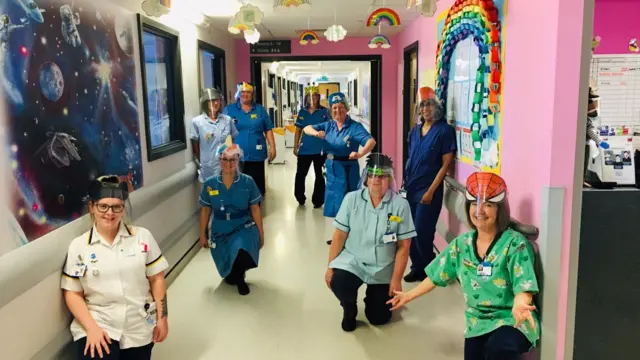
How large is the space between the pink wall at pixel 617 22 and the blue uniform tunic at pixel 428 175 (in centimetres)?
120

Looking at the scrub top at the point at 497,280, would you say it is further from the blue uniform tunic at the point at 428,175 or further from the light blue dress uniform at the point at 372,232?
the blue uniform tunic at the point at 428,175

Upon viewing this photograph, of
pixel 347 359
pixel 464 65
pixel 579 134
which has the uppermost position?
pixel 464 65

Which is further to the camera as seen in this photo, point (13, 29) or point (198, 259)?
point (198, 259)

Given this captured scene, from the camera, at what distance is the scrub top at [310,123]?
6.63 metres

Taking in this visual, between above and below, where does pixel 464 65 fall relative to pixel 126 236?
above

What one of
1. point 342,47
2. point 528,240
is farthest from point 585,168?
point 342,47

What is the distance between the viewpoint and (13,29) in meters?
2.12

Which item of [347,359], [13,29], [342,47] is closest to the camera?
[13,29]

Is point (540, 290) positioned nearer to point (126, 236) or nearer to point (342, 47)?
point (126, 236)

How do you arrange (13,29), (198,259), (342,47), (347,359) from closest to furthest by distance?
(13,29) → (347,359) → (198,259) → (342,47)

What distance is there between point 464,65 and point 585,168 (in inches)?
61.5

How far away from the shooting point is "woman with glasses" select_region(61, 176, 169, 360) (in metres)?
2.38

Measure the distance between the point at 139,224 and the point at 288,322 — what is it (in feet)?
3.95

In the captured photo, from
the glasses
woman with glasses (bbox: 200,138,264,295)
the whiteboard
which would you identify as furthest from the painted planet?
the whiteboard
